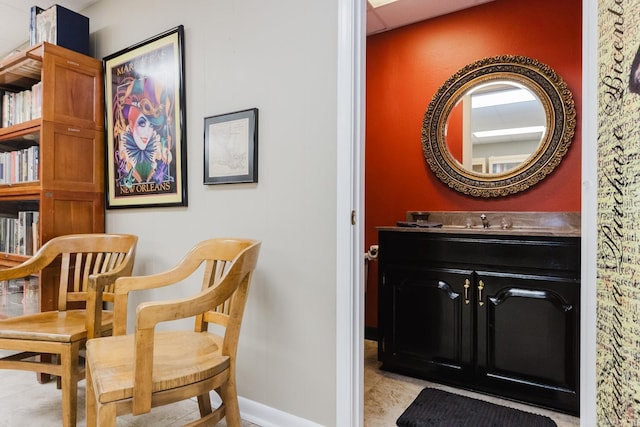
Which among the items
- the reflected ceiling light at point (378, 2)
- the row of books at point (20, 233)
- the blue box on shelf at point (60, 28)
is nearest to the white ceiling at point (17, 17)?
the blue box on shelf at point (60, 28)

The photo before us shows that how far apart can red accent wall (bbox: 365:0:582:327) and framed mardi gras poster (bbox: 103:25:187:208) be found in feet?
5.43

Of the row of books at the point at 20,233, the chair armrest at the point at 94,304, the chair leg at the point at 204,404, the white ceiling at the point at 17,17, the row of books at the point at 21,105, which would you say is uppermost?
the white ceiling at the point at 17,17

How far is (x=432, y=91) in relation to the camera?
9.30ft

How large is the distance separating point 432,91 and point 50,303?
9.81 feet

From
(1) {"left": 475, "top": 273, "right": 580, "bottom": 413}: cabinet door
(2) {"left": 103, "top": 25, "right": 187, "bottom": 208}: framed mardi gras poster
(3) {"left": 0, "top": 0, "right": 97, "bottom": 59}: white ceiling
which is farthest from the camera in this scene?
(3) {"left": 0, "top": 0, "right": 97, "bottom": 59}: white ceiling

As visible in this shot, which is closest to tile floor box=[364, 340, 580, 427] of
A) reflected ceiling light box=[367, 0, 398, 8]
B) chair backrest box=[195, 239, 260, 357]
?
chair backrest box=[195, 239, 260, 357]

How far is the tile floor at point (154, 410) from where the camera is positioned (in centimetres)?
175

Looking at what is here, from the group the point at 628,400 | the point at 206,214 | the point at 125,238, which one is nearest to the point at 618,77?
the point at 628,400

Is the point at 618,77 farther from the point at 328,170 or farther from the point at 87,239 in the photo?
the point at 87,239

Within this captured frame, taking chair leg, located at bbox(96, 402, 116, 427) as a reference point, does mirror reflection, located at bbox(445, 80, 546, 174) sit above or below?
above

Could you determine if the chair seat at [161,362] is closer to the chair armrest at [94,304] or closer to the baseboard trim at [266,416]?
the chair armrest at [94,304]

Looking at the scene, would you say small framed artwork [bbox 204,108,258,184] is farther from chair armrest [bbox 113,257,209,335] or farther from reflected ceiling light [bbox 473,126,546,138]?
reflected ceiling light [bbox 473,126,546,138]

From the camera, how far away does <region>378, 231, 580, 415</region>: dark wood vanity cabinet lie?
1.89m

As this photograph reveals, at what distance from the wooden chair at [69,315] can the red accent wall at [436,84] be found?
1.97 metres
